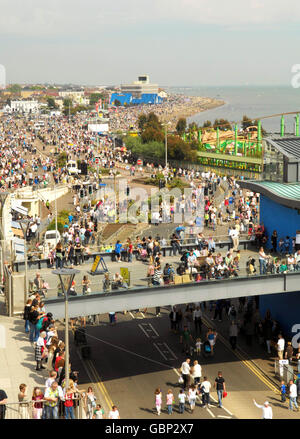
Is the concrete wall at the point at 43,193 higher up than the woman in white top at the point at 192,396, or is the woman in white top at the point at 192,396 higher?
the concrete wall at the point at 43,193

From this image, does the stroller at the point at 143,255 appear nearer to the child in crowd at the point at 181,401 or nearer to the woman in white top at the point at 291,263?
the woman in white top at the point at 291,263

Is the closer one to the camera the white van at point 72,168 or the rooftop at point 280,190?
the rooftop at point 280,190

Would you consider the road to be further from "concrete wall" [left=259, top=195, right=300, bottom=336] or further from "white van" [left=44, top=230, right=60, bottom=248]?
"white van" [left=44, top=230, right=60, bottom=248]

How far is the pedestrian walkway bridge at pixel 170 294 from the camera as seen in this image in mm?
21875

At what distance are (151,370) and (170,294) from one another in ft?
10.3

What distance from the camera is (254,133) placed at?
116562 mm

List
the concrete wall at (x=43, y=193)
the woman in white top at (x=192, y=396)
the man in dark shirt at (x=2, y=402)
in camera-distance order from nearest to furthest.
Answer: the man in dark shirt at (x=2, y=402), the woman in white top at (x=192, y=396), the concrete wall at (x=43, y=193)

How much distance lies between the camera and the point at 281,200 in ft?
86.9

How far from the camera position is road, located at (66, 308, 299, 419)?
21.2 meters

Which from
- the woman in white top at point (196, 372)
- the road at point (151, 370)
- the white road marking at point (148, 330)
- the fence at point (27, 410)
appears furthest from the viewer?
the white road marking at point (148, 330)
